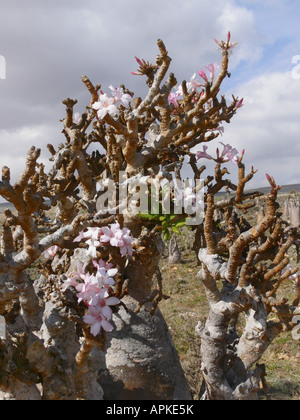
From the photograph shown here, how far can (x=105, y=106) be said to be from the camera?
342 centimetres

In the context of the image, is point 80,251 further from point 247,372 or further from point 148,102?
point 247,372

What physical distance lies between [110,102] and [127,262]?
1474 mm

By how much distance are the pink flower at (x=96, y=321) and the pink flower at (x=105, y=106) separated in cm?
171

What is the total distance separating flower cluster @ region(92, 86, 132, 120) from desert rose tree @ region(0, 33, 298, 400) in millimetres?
13

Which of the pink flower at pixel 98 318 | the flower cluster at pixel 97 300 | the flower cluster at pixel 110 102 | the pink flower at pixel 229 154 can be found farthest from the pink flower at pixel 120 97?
the pink flower at pixel 98 318

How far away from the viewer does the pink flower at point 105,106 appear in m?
3.33

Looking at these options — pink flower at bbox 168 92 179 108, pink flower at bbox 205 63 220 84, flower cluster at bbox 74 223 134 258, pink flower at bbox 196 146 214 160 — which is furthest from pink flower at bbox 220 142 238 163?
flower cluster at bbox 74 223 134 258

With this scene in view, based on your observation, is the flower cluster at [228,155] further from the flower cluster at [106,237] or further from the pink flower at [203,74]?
the flower cluster at [106,237]

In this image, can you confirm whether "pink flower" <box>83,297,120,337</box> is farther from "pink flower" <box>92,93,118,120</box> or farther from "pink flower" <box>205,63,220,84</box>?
"pink flower" <box>205,63,220,84</box>

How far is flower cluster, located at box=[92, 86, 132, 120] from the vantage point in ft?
10.9

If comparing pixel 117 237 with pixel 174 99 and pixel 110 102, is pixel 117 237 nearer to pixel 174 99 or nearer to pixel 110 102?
pixel 110 102

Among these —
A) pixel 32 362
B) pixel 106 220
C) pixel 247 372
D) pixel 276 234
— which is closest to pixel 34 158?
pixel 106 220

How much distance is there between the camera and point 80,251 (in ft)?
11.6

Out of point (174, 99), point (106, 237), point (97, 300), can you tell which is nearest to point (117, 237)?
point (106, 237)
